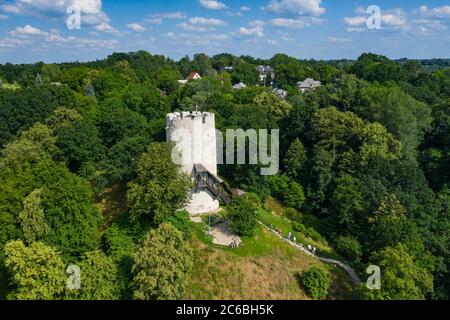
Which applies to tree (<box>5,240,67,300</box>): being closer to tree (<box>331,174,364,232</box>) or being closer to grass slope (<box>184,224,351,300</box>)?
grass slope (<box>184,224,351,300</box>)

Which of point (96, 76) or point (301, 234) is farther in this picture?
point (96, 76)

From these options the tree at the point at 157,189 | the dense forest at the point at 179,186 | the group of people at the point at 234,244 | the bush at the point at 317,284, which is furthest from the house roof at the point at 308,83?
the bush at the point at 317,284

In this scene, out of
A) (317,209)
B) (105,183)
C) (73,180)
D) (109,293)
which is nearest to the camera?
(109,293)

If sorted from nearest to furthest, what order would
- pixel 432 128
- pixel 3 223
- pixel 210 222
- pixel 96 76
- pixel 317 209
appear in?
pixel 3 223
pixel 210 222
pixel 317 209
pixel 432 128
pixel 96 76

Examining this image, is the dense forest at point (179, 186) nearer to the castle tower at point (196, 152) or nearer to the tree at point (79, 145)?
the tree at point (79, 145)

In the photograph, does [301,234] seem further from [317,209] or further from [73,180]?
[73,180]

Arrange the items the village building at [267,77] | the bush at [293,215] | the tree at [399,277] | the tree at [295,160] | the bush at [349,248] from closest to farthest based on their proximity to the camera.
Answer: the tree at [399,277], the bush at [349,248], the bush at [293,215], the tree at [295,160], the village building at [267,77]

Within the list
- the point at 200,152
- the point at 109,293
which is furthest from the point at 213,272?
the point at 200,152
